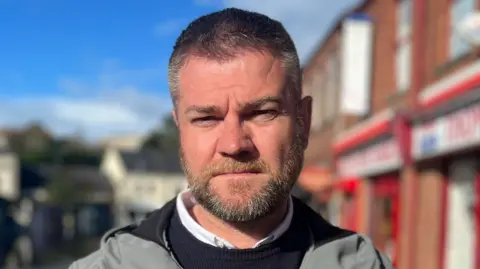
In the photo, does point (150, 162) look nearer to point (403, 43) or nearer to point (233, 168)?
point (403, 43)

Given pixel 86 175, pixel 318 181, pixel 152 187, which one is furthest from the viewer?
pixel 86 175

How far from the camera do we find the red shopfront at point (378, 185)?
27.9 ft

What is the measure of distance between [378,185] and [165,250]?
8.85 meters

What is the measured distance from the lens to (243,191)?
1429 millimetres

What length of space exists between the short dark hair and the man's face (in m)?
0.03

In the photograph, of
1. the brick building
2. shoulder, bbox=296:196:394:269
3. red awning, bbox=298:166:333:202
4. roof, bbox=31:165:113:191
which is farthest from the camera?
roof, bbox=31:165:113:191

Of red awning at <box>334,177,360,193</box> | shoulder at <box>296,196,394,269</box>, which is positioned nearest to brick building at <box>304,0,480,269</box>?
red awning at <box>334,177,360,193</box>

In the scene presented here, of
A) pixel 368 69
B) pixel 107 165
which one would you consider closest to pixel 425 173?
pixel 368 69

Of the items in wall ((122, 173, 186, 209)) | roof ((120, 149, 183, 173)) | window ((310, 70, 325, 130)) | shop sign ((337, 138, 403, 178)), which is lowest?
wall ((122, 173, 186, 209))

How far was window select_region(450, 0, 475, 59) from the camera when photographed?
6113 mm

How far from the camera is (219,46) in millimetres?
1468

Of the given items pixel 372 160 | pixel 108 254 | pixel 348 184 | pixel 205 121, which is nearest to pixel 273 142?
pixel 205 121

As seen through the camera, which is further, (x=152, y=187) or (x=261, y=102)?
(x=152, y=187)

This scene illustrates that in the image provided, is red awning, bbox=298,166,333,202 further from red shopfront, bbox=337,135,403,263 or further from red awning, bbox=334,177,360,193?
red shopfront, bbox=337,135,403,263
